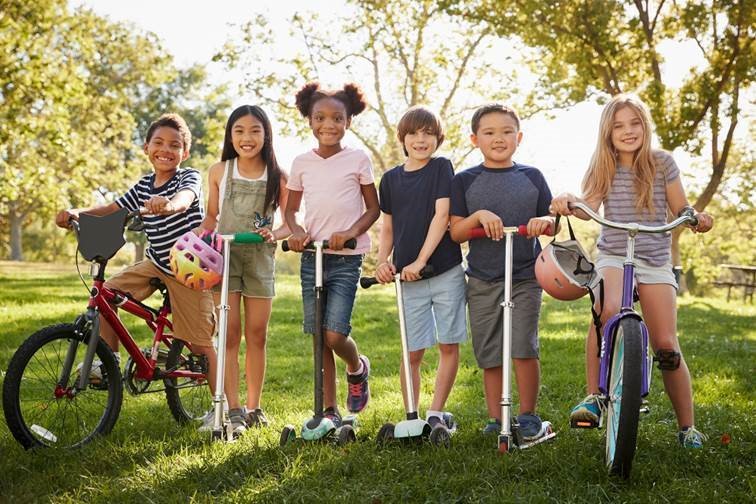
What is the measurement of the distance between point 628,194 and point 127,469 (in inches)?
121

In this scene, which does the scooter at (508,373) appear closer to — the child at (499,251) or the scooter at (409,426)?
the child at (499,251)

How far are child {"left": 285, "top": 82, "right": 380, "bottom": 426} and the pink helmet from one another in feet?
3.87

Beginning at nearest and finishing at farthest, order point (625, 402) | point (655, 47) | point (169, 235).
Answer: point (625, 402)
point (169, 235)
point (655, 47)

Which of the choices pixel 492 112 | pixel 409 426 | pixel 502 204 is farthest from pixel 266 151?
pixel 409 426

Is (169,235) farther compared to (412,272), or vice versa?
(169,235)

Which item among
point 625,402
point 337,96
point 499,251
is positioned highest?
point 337,96

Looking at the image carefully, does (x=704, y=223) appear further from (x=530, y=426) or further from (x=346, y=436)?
(x=346, y=436)

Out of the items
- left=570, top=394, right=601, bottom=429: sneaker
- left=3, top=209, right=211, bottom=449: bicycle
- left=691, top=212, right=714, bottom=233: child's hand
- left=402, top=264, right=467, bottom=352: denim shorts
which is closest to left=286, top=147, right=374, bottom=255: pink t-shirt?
left=402, top=264, right=467, bottom=352: denim shorts

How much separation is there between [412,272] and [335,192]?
2.55ft

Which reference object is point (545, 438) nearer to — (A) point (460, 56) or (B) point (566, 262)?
(B) point (566, 262)

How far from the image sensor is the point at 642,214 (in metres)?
4.67

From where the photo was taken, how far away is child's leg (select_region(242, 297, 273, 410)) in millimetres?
5434

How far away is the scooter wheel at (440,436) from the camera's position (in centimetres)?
446

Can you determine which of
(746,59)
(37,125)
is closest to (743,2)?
(746,59)
